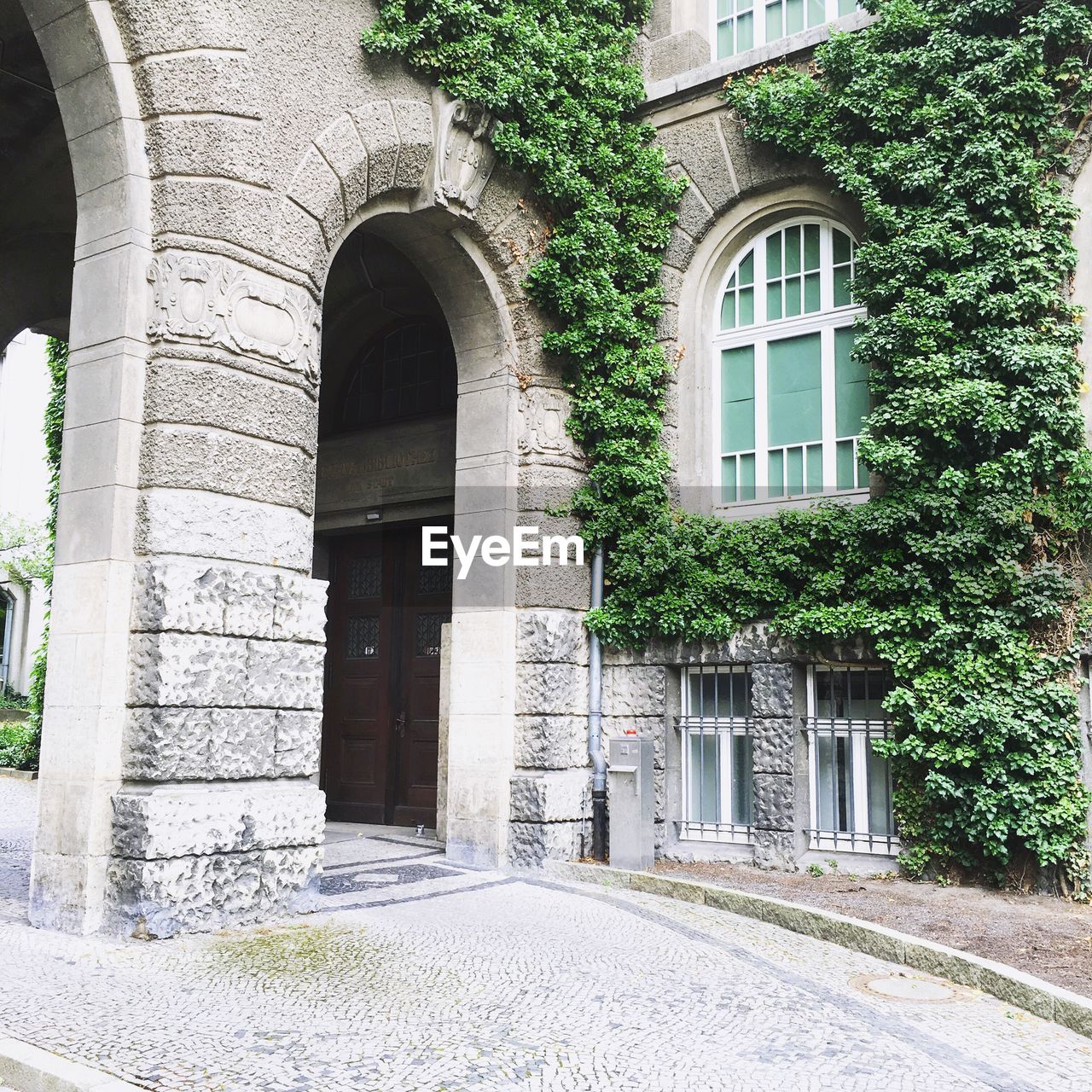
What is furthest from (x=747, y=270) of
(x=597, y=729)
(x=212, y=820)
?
(x=212, y=820)

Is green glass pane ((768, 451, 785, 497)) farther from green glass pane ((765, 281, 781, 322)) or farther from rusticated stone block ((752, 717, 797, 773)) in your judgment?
rusticated stone block ((752, 717, 797, 773))

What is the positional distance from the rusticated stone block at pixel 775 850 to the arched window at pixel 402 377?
5.64 metres

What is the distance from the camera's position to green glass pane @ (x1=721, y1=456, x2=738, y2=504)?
34.8 ft

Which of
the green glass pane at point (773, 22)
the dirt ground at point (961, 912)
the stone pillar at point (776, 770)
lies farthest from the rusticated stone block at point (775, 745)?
the green glass pane at point (773, 22)

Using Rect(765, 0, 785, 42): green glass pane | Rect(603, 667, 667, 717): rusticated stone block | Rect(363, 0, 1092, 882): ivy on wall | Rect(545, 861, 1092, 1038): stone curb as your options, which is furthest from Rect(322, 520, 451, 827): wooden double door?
Rect(765, 0, 785, 42): green glass pane

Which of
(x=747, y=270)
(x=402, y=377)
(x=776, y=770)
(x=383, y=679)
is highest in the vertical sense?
(x=747, y=270)

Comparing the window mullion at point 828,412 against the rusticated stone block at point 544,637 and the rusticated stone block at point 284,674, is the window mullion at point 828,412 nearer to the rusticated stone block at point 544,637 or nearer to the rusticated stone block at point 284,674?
the rusticated stone block at point 544,637

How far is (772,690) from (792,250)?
427cm

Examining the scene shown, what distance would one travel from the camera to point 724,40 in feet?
37.7

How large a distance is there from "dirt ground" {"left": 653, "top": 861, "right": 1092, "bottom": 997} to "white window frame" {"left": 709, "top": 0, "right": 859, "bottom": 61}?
7.63 metres

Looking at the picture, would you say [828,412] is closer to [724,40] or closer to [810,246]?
[810,246]

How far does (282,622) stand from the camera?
7512 millimetres

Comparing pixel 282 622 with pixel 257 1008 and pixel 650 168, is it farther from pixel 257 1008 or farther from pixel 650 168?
pixel 650 168

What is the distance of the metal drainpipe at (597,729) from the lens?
32.7 ft
